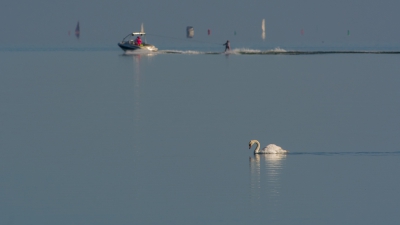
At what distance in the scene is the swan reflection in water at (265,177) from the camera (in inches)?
579

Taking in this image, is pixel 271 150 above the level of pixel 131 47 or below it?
below

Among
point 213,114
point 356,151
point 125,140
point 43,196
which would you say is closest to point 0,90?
point 213,114

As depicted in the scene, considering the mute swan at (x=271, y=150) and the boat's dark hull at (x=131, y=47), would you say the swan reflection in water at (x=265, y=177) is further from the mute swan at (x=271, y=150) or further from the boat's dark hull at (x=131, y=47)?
the boat's dark hull at (x=131, y=47)

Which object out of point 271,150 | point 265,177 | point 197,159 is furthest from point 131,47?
point 265,177

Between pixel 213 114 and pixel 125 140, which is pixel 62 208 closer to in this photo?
pixel 125 140

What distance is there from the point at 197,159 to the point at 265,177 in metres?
2.39

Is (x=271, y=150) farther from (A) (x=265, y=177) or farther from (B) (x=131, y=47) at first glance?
(B) (x=131, y=47)

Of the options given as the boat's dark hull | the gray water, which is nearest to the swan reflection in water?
the gray water

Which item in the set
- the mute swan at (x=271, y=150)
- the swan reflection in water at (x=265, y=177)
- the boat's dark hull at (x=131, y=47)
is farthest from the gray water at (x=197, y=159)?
the boat's dark hull at (x=131, y=47)

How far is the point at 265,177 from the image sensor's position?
16.5 metres

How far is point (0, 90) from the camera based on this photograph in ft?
128

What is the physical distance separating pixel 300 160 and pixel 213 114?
957 centimetres

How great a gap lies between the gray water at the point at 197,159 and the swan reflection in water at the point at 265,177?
0.08 feet

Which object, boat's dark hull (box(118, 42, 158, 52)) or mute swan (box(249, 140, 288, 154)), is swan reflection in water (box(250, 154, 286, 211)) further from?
boat's dark hull (box(118, 42, 158, 52))
